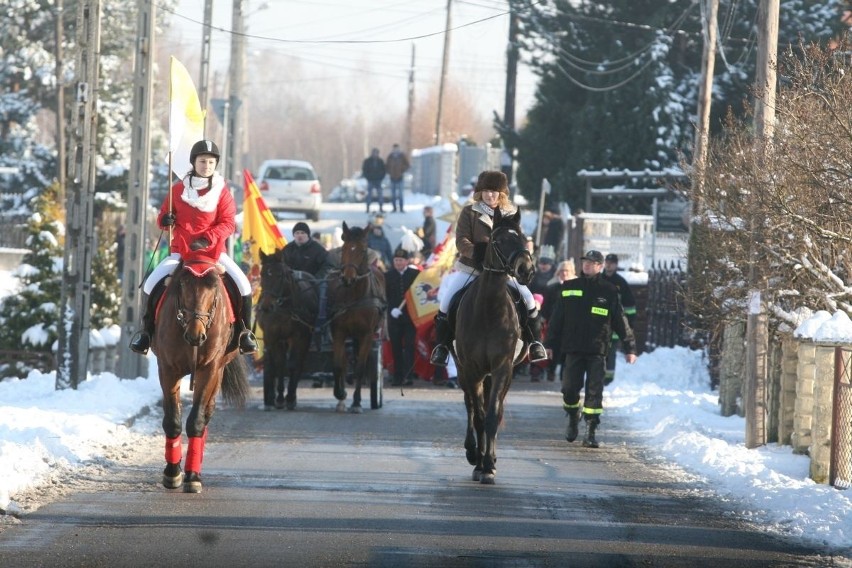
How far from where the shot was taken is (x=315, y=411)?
754 inches

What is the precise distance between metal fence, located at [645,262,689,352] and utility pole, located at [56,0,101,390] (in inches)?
473

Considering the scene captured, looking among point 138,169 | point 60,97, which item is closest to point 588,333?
point 138,169

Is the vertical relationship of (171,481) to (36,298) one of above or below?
below

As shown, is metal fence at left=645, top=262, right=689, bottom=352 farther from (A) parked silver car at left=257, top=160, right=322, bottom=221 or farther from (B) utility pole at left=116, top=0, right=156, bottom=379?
(A) parked silver car at left=257, top=160, right=322, bottom=221

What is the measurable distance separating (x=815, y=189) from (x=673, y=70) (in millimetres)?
24650

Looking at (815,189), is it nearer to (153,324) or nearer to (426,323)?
(153,324)

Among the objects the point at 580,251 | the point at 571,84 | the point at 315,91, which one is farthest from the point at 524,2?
Answer: the point at 315,91

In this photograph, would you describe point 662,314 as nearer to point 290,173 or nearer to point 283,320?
point 283,320

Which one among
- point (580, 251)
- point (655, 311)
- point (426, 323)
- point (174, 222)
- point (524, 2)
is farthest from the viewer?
point (524, 2)

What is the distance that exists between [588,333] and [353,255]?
12.1 feet

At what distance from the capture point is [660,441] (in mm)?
16922

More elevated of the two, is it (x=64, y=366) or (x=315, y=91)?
(x=315, y=91)

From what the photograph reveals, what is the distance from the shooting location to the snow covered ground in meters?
10.9

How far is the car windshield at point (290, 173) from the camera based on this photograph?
169 ft
